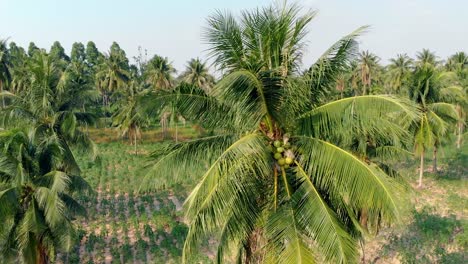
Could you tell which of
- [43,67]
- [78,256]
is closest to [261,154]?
[43,67]

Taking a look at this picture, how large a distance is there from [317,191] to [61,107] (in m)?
11.9

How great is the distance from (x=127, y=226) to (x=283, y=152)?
16.7 metres

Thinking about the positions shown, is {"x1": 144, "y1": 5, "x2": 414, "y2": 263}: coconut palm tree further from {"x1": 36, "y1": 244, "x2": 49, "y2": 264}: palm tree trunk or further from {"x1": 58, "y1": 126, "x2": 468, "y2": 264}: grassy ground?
{"x1": 36, "y1": 244, "x2": 49, "y2": 264}: palm tree trunk

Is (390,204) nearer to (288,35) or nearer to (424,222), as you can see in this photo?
(288,35)

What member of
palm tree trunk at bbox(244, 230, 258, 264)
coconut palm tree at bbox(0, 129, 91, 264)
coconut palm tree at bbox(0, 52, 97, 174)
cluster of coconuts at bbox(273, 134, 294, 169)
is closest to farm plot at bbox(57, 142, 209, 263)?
coconut palm tree at bbox(0, 52, 97, 174)

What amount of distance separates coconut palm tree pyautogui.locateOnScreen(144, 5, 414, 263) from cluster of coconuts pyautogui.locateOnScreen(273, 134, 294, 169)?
17 mm

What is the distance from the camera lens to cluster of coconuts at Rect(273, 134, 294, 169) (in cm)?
680

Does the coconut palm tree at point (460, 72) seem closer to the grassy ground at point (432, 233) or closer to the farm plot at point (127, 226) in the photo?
the grassy ground at point (432, 233)

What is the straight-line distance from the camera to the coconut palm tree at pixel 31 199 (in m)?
10.9

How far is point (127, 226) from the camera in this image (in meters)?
21.7

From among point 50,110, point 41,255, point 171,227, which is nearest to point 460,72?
point 171,227

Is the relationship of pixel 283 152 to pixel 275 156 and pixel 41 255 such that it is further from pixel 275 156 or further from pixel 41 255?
pixel 41 255

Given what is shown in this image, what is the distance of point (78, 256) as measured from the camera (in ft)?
59.4

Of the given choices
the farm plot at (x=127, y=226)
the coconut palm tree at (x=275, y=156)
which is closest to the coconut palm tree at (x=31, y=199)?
the farm plot at (x=127, y=226)
